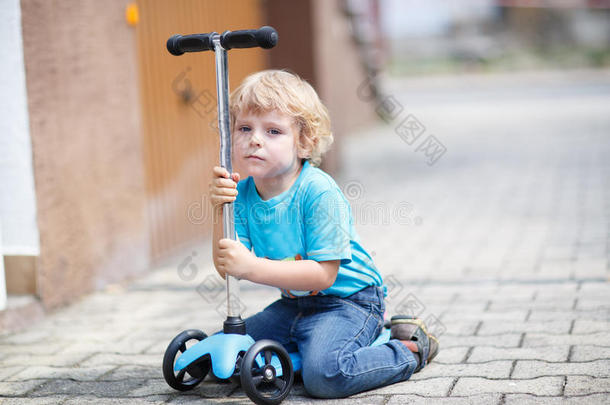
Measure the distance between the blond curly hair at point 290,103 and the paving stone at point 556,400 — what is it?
1.20 metres

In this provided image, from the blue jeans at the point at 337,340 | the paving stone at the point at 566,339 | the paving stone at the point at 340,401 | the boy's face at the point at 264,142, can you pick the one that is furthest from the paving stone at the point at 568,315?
the boy's face at the point at 264,142

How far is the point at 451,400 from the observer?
114 inches

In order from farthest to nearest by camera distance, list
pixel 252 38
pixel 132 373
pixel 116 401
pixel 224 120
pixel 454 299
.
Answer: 1. pixel 454 299
2. pixel 132 373
3. pixel 116 401
4. pixel 224 120
5. pixel 252 38

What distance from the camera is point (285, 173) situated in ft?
10.3

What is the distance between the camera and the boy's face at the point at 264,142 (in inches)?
118

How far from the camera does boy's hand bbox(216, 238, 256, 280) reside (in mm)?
2812

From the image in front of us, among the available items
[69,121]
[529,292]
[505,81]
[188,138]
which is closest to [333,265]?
[529,292]

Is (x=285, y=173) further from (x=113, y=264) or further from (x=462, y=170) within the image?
(x=462, y=170)

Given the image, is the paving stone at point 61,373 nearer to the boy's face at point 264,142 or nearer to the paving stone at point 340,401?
the paving stone at point 340,401

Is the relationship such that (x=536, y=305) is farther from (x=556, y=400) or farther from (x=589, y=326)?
(x=556, y=400)

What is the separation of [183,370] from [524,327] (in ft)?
5.54

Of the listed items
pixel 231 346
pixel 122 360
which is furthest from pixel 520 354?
pixel 122 360

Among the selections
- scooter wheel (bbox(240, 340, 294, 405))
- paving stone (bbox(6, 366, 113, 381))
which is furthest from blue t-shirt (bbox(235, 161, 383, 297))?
paving stone (bbox(6, 366, 113, 381))

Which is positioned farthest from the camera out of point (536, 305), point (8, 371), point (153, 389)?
point (536, 305)
